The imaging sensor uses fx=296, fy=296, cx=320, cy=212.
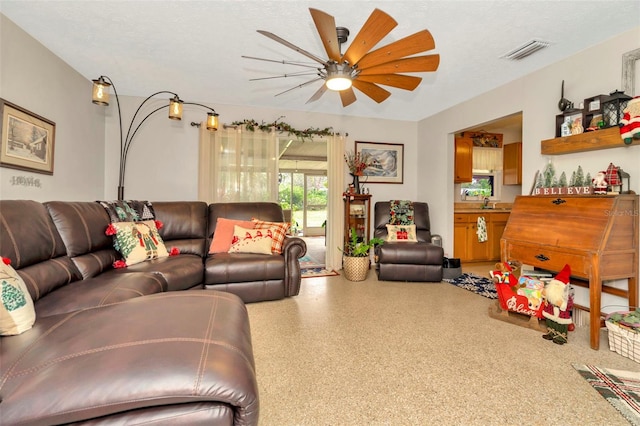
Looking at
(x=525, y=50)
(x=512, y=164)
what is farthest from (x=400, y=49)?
(x=512, y=164)

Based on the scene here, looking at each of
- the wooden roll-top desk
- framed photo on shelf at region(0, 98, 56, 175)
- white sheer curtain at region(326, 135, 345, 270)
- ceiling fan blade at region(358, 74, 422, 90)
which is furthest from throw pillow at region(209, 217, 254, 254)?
the wooden roll-top desk

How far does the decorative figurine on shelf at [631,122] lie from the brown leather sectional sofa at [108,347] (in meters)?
2.92

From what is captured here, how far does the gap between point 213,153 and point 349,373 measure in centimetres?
346

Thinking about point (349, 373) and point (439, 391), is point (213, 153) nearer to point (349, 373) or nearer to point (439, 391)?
point (349, 373)

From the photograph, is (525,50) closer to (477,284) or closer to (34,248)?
(477,284)

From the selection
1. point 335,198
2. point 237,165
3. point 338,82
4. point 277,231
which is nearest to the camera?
point 338,82

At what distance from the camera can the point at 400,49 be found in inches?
73.4

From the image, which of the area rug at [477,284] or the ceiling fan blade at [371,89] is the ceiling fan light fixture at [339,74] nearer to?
the ceiling fan blade at [371,89]

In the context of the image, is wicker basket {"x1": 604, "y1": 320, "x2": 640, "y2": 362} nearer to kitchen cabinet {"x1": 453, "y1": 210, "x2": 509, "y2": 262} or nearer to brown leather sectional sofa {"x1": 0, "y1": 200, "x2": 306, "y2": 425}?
brown leather sectional sofa {"x1": 0, "y1": 200, "x2": 306, "y2": 425}

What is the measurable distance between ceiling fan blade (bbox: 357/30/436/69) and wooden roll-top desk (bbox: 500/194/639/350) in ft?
5.72

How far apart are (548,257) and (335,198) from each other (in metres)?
2.85

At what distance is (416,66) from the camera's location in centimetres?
209

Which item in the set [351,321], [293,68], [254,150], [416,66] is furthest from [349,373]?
[254,150]

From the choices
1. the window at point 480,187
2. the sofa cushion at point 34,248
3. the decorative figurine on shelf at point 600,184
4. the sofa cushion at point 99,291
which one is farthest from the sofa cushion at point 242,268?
the window at point 480,187
